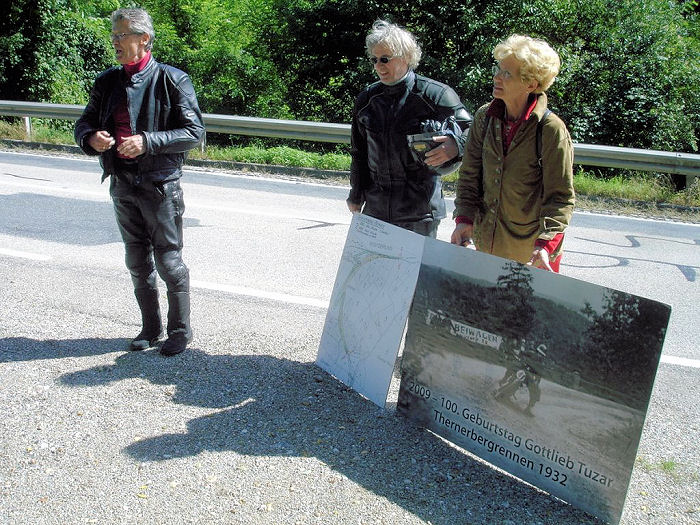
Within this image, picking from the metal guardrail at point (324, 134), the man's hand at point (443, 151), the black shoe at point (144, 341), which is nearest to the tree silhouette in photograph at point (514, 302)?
the man's hand at point (443, 151)

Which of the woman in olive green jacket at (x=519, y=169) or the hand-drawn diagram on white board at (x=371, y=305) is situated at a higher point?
the woman in olive green jacket at (x=519, y=169)

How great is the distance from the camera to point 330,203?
379 inches

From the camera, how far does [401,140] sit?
3.90m

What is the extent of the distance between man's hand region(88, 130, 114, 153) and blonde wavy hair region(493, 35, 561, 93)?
6.96ft

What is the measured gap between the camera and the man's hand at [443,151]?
372 cm

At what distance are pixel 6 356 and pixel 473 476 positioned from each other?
2796 millimetres

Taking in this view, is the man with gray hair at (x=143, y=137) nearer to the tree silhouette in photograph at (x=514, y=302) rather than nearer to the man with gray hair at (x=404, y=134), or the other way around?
the man with gray hair at (x=404, y=134)

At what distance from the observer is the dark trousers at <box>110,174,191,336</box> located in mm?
4117

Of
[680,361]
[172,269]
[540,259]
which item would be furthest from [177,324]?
[680,361]

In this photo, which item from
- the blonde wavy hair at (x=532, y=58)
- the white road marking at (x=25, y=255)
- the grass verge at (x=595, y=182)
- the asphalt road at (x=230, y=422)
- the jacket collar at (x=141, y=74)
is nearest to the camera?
the asphalt road at (x=230, y=422)

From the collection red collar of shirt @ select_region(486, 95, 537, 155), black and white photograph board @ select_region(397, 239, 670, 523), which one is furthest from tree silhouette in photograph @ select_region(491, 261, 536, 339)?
red collar of shirt @ select_region(486, 95, 537, 155)

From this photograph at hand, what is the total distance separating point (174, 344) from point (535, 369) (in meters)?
2.26

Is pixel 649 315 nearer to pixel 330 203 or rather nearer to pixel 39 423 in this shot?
pixel 39 423

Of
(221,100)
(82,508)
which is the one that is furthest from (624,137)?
(82,508)
